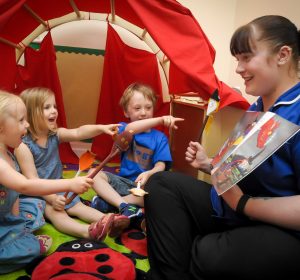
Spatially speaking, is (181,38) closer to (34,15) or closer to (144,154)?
(144,154)

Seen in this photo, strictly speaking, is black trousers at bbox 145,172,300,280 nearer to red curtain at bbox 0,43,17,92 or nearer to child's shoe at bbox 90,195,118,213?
child's shoe at bbox 90,195,118,213

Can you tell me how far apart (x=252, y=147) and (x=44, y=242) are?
66 cm

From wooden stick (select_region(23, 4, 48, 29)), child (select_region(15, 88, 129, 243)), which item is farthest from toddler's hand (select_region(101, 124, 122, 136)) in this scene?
wooden stick (select_region(23, 4, 48, 29))

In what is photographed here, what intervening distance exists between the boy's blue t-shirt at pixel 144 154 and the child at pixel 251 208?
48 cm

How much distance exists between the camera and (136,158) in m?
1.33

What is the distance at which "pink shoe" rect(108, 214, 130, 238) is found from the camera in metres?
0.94

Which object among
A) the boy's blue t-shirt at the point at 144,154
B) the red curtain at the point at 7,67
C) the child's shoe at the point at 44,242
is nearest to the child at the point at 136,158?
the boy's blue t-shirt at the point at 144,154

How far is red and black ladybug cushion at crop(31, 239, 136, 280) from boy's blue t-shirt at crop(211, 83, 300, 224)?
1.29 feet

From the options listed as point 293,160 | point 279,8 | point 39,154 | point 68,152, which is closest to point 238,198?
point 293,160

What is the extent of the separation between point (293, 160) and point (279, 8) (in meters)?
1.07

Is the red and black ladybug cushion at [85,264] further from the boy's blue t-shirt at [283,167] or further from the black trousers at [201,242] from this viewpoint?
the boy's blue t-shirt at [283,167]

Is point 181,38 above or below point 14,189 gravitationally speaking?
above

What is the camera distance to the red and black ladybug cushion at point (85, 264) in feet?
2.47

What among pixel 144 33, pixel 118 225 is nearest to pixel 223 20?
pixel 144 33
